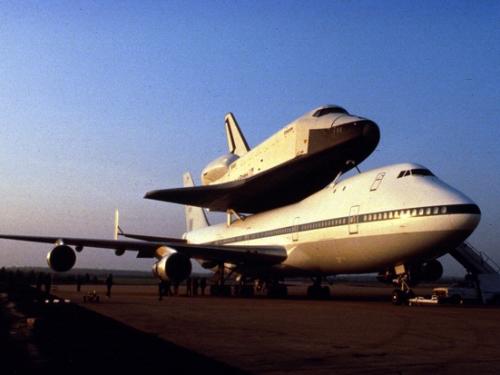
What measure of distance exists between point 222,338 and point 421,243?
9.32 meters

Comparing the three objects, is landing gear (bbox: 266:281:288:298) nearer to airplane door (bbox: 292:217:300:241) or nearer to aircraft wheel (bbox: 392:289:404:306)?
airplane door (bbox: 292:217:300:241)

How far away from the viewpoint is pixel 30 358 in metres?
6.49

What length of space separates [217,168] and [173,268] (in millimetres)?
12149

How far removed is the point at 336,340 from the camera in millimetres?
9070

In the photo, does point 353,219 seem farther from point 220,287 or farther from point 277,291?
point 220,287

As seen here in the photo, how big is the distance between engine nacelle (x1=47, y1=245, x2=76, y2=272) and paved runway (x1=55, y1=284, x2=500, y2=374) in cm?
1146

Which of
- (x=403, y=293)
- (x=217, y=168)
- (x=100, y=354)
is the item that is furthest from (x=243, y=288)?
(x=100, y=354)

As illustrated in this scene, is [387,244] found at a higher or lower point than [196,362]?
higher

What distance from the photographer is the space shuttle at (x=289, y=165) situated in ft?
78.0

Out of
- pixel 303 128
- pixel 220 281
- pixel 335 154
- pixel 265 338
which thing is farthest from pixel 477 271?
pixel 265 338

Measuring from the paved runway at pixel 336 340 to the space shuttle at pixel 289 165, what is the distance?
1060 cm

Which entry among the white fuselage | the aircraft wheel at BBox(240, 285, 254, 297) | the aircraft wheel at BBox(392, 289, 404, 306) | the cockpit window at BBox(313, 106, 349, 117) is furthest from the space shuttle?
the aircraft wheel at BBox(392, 289, 404, 306)

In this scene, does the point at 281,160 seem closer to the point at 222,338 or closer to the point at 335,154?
the point at 335,154

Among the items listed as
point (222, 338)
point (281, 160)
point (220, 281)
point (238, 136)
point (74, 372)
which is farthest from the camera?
point (238, 136)
